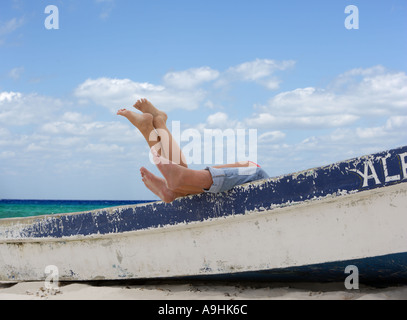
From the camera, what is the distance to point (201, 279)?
299 centimetres

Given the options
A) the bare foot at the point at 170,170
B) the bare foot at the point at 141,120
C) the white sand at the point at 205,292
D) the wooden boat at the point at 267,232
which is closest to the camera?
the wooden boat at the point at 267,232

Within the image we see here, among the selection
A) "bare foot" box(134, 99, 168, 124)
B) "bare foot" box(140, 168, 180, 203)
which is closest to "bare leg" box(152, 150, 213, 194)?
"bare foot" box(140, 168, 180, 203)

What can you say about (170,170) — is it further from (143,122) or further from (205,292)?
(205,292)

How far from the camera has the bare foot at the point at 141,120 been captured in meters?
2.66

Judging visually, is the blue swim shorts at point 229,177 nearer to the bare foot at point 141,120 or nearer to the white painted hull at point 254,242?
the white painted hull at point 254,242

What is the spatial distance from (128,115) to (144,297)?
4.12 feet

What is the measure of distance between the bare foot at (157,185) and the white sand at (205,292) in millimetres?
711

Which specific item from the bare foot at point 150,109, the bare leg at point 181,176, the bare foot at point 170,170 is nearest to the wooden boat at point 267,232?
the bare leg at point 181,176

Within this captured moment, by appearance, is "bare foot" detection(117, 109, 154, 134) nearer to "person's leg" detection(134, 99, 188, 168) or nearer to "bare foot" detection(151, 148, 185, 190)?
"person's leg" detection(134, 99, 188, 168)

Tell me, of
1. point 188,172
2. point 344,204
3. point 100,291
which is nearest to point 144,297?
point 100,291

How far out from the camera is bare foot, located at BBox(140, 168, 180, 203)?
8.29ft

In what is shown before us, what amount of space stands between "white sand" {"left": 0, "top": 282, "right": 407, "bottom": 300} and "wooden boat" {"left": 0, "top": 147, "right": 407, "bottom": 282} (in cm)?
9

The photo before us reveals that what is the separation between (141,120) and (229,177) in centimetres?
72
